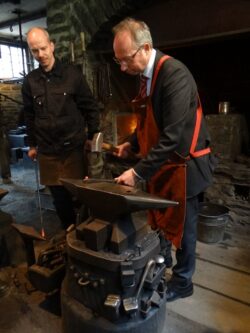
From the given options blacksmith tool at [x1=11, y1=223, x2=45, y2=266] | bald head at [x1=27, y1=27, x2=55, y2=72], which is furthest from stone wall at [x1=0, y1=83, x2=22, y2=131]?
blacksmith tool at [x1=11, y1=223, x2=45, y2=266]

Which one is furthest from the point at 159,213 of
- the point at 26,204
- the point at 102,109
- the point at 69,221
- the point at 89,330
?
the point at 26,204

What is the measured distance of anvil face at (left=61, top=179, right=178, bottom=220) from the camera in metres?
1.07

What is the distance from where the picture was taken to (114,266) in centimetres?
108

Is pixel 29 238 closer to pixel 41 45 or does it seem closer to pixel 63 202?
pixel 63 202

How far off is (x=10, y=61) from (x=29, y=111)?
5.75 metres

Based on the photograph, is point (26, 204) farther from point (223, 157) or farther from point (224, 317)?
point (224, 317)

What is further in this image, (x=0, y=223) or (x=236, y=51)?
(x=236, y=51)

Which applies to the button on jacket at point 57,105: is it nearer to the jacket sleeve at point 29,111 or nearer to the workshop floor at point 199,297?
the jacket sleeve at point 29,111

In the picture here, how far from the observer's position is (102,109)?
2.99 meters

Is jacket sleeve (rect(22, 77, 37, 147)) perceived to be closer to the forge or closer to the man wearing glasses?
the man wearing glasses

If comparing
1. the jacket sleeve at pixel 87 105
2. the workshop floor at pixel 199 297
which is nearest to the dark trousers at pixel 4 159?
the workshop floor at pixel 199 297

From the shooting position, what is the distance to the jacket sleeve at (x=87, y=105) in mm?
2008

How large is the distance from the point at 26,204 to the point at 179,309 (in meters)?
2.15

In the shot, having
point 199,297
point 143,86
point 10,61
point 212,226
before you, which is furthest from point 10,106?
point 199,297
